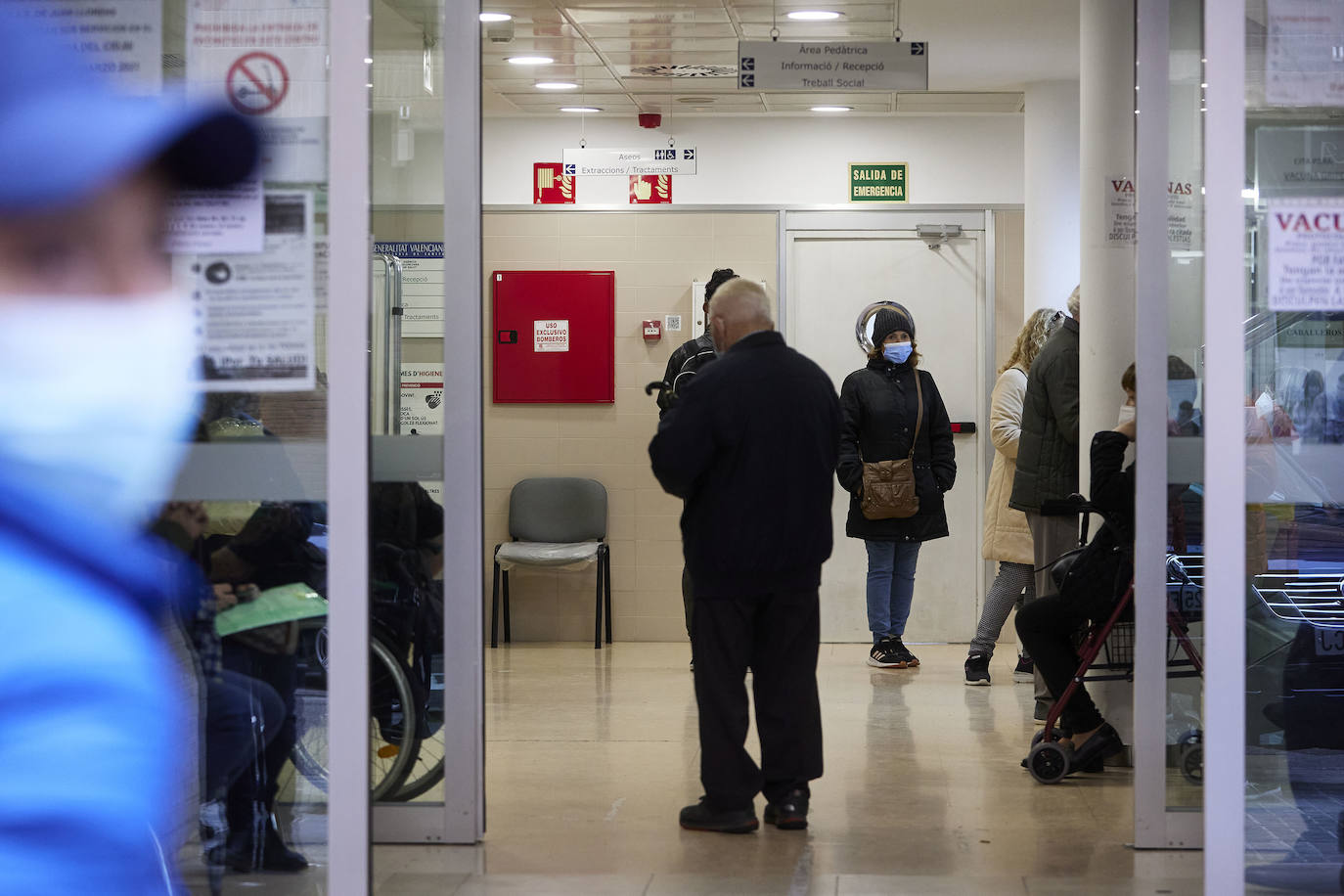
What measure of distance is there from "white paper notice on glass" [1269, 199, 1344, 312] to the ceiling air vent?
466cm

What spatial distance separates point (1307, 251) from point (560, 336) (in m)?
5.71

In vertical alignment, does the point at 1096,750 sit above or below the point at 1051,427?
below

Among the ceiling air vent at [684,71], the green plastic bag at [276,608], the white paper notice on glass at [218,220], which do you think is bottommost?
the green plastic bag at [276,608]

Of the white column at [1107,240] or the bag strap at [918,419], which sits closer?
the white column at [1107,240]

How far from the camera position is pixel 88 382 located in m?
2.91

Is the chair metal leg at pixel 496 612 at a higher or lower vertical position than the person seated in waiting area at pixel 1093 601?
lower

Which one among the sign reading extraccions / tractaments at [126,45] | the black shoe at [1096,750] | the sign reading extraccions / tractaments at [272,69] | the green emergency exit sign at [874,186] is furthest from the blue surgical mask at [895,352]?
the sign reading extraccions / tractaments at [126,45]

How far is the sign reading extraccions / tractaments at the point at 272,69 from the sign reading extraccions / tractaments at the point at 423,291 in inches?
40.7

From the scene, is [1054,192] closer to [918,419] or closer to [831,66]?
[918,419]

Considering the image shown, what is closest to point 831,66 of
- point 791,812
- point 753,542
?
point 753,542

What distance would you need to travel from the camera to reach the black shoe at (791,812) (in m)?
4.14

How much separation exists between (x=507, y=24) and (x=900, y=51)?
5.84 feet

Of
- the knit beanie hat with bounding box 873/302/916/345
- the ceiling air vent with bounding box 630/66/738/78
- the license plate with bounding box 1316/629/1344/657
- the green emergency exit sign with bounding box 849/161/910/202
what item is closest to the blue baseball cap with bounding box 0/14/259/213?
the license plate with bounding box 1316/629/1344/657

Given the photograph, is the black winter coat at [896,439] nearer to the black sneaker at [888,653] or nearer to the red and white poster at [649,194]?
the black sneaker at [888,653]
